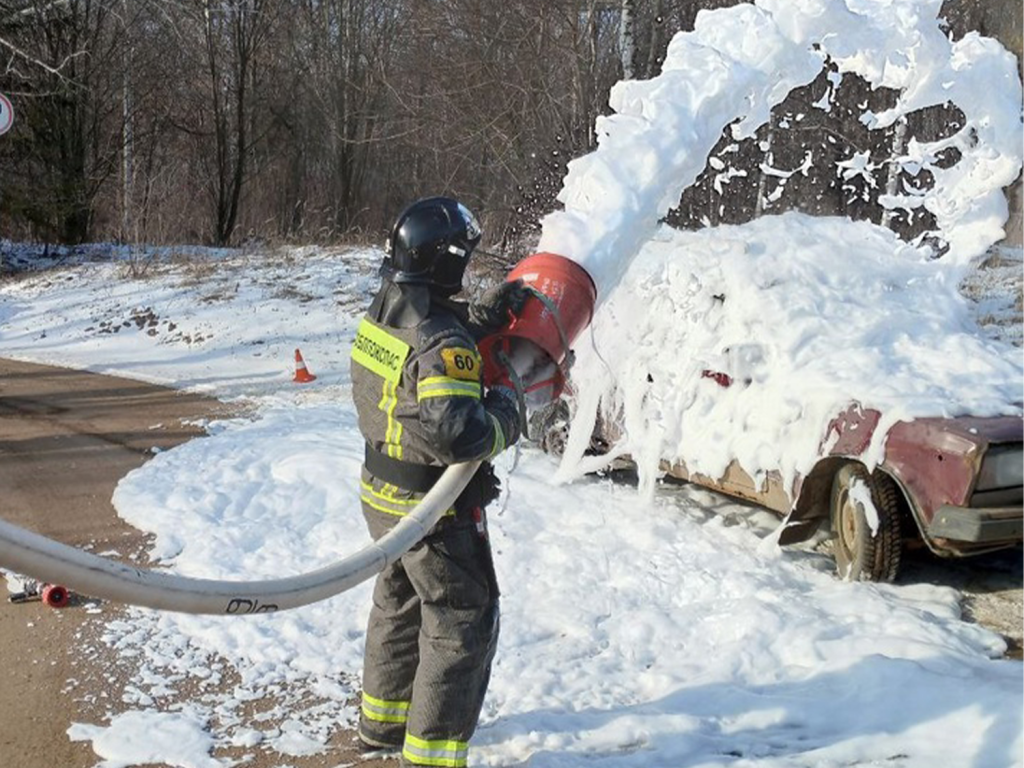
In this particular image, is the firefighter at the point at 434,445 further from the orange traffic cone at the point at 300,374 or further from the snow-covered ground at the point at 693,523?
the orange traffic cone at the point at 300,374

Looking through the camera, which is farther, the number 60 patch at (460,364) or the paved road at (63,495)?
the paved road at (63,495)

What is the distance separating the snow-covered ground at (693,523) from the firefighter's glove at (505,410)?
28.2 inches

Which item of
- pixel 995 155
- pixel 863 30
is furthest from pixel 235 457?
pixel 995 155

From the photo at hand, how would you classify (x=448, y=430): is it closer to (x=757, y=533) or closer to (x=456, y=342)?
(x=456, y=342)

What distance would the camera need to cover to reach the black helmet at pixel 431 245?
3277 millimetres

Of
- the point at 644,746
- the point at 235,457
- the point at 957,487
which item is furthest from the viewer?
the point at 235,457

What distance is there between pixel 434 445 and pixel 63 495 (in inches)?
182

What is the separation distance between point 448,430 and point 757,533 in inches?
134

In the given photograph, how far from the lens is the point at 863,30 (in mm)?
5508

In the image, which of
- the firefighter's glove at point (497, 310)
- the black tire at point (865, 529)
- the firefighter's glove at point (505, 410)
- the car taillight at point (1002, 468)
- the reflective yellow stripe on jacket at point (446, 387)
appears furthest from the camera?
the black tire at point (865, 529)

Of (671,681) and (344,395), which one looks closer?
(671,681)

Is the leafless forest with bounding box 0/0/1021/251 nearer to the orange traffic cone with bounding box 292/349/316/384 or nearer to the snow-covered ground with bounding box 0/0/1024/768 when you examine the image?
the snow-covered ground with bounding box 0/0/1024/768

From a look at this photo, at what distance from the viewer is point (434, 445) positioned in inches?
123

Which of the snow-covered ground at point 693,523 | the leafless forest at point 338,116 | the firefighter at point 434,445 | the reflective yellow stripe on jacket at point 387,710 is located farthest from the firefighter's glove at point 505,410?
the leafless forest at point 338,116
